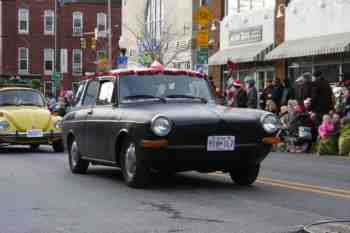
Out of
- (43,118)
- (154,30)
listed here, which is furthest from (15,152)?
(154,30)

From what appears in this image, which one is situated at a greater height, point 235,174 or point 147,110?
point 147,110

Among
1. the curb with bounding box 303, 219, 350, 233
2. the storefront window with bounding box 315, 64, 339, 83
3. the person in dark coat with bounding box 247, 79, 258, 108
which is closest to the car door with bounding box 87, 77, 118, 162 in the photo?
the curb with bounding box 303, 219, 350, 233

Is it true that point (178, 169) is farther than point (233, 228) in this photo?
Yes

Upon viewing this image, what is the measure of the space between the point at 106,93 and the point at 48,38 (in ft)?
203

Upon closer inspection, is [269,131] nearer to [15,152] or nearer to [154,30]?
[15,152]

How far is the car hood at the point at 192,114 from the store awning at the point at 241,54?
21.2 meters

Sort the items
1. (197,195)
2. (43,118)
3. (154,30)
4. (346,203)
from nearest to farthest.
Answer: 1. (346,203)
2. (197,195)
3. (43,118)
4. (154,30)

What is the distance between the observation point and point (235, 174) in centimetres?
1012

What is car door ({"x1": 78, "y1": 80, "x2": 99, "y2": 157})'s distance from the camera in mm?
11125

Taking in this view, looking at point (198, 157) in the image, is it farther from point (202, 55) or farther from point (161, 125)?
point (202, 55)

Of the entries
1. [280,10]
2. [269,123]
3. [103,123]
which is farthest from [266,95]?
[269,123]

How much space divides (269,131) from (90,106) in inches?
122

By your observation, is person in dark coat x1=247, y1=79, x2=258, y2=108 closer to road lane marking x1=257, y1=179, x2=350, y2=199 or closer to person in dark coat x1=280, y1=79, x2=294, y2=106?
person in dark coat x1=280, y1=79, x2=294, y2=106

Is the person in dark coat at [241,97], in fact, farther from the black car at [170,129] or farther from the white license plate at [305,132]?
the black car at [170,129]
